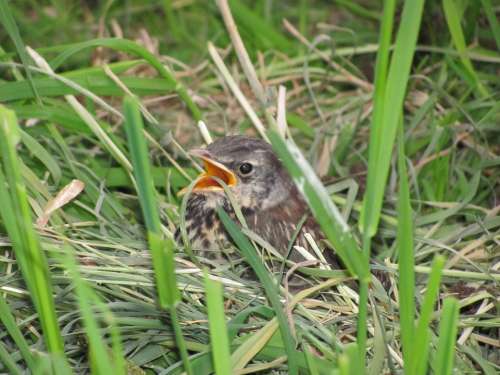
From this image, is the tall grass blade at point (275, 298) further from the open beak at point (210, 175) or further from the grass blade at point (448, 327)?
the open beak at point (210, 175)

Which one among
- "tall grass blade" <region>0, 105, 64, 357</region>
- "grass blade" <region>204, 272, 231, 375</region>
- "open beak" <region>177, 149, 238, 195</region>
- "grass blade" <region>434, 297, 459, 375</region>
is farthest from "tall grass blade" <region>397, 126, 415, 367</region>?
"open beak" <region>177, 149, 238, 195</region>

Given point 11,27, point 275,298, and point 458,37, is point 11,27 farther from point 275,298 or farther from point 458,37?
point 458,37

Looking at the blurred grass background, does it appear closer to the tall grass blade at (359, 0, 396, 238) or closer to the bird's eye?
the tall grass blade at (359, 0, 396, 238)

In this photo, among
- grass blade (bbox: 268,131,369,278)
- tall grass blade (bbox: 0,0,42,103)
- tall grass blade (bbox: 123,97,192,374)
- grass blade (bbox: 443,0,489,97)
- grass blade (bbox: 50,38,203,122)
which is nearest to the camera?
tall grass blade (bbox: 123,97,192,374)

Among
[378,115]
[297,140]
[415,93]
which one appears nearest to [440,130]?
[415,93]

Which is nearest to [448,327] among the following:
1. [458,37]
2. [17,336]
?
[17,336]

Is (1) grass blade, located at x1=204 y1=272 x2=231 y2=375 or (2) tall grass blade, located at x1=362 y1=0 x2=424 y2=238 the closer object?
(1) grass blade, located at x1=204 y1=272 x2=231 y2=375

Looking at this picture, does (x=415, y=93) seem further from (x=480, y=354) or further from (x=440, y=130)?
(x=480, y=354)
